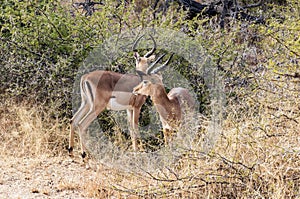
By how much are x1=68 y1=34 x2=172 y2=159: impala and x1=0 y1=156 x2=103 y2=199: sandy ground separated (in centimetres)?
37

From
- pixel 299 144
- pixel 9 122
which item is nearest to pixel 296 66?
pixel 299 144

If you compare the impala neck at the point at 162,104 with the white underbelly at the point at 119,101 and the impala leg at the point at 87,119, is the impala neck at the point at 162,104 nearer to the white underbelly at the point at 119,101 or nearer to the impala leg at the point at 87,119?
the white underbelly at the point at 119,101

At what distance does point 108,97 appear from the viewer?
5.59 metres

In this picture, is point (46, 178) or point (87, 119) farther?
point (87, 119)

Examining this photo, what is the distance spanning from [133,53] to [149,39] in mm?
292

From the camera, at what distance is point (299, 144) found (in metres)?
3.56

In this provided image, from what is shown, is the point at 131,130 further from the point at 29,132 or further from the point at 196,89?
the point at 29,132

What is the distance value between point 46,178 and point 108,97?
4.80 feet

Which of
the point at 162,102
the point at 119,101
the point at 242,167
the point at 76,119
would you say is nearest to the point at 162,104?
the point at 162,102

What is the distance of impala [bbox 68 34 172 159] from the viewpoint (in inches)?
214

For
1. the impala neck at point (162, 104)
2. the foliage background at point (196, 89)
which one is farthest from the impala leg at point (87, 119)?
the impala neck at point (162, 104)

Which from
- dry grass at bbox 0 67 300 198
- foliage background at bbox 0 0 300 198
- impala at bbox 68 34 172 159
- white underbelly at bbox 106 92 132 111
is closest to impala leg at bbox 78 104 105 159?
impala at bbox 68 34 172 159

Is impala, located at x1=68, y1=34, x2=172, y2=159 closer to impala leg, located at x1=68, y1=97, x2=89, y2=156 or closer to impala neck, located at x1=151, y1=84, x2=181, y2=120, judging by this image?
impala leg, located at x1=68, y1=97, x2=89, y2=156

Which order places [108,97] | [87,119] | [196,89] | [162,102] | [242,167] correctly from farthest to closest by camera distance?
[196,89]
[108,97]
[87,119]
[162,102]
[242,167]
